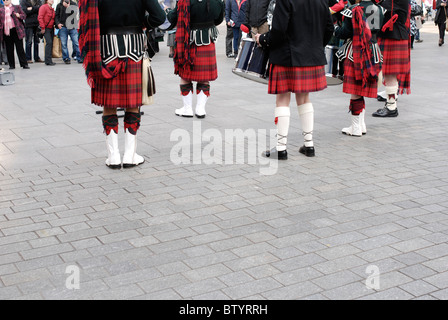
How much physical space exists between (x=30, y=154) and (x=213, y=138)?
2.00 m

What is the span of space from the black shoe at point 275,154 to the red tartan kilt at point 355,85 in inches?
53.6

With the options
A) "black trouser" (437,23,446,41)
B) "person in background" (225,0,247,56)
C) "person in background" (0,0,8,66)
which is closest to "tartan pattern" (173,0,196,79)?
"person in background" (225,0,247,56)

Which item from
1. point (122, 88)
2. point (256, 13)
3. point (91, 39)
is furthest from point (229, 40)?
point (91, 39)

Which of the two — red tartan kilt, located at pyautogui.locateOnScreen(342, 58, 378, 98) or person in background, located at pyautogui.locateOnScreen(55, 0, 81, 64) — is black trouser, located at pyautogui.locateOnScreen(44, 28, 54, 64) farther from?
red tartan kilt, located at pyautogui.locateOnScreen(342, 58, 378, 98)

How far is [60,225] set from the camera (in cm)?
480

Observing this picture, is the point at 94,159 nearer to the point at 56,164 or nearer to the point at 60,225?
the point at 56,164

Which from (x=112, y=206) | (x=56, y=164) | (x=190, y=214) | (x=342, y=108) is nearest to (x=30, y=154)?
(x=56, y=164)

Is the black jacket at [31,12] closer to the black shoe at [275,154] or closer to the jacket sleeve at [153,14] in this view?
the jacket sleeve at [153,14]

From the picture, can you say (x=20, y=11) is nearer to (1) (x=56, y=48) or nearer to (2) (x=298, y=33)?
(1) (x=56, y=48)

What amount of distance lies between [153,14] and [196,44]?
2368 mm

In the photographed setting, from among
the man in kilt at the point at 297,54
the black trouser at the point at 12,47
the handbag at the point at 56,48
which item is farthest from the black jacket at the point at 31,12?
the man in kilt at the point at 297,54

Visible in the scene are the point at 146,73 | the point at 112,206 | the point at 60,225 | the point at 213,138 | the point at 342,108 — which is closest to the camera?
the point at 60,225

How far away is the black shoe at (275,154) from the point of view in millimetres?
6555

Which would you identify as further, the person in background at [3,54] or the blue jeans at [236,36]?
the blue jeans at [236,36]
